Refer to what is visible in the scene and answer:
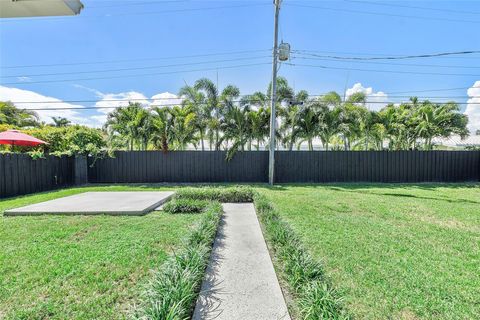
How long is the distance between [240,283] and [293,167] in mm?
9563

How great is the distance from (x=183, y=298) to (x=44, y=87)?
19.0m

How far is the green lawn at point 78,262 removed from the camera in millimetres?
2162

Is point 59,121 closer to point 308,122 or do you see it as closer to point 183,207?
point 308,122

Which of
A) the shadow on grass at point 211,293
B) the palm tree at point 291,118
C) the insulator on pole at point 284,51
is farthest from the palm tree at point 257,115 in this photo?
the shadow on grass at point 211,293

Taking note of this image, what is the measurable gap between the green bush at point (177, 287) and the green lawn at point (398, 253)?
135cm

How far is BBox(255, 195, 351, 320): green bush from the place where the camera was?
1.89 metres

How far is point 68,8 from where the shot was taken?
1880 millimetres

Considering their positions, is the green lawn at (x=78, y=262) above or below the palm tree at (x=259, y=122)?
below

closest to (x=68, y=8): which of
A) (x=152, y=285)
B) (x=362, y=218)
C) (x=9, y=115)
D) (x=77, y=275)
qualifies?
(x=152, y=285)

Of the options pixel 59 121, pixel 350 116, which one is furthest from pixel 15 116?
pixel 350 116

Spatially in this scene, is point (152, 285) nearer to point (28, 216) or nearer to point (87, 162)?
point (28, 216)

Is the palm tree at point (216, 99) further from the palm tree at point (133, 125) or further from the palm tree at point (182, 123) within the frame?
the palm tree at point (133, 125)

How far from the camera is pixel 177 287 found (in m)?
2.11

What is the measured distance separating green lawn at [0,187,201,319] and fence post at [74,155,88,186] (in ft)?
21.1
